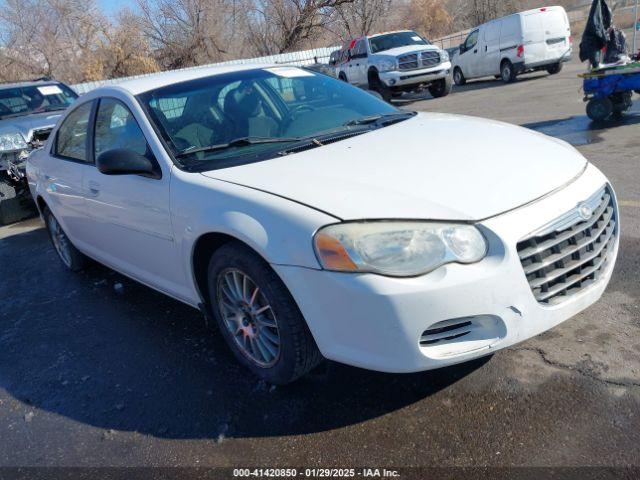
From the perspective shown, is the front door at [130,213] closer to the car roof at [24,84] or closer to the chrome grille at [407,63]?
the car roof at [24,84]

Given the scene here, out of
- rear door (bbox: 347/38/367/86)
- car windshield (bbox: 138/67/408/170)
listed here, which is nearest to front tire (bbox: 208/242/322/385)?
car windshield (bbox: 138/67/408/170)

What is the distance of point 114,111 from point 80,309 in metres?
1.65

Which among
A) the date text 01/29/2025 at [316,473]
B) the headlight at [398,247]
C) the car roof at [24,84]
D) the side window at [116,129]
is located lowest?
the date text 01/29/2025 at [316,473]

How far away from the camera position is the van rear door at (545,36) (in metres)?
16.6

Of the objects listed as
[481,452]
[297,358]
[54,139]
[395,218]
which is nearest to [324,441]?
[297,358]

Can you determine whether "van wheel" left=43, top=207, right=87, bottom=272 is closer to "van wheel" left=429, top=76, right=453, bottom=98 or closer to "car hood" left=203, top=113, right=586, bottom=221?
"car hood" left=203, top=113, right=586, bottom=221

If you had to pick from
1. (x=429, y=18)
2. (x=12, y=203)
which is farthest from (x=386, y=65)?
(x=429, y=18)

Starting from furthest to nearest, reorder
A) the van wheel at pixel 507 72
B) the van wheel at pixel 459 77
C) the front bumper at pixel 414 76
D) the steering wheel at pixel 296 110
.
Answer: the van wheel at pixel 459 77 < the van wheel at pixel 507 72 < the front bumper at pixel 414 76 < the steering wheel at pixel 296 110

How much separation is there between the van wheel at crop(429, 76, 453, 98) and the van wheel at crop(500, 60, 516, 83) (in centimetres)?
176

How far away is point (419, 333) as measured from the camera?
8.04 feet

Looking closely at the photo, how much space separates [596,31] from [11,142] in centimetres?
911

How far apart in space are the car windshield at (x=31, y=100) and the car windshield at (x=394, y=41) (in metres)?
9.83

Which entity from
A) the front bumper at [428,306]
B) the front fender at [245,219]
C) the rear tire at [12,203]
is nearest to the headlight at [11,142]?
the rear tire at [12,203]

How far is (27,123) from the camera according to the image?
8.63m
